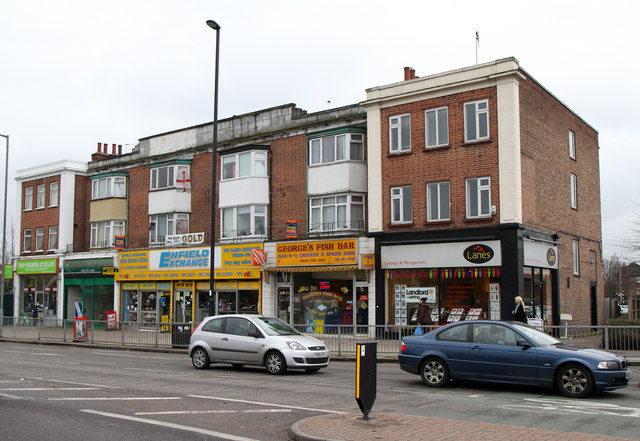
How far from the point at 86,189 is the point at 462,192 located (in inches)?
1026

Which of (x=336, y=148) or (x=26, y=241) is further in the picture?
(x=26, y=241)

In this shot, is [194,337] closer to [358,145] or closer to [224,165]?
[358,145]

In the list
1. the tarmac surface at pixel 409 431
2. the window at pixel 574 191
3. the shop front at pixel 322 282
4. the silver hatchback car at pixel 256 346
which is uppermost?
the window at pixel 574 191

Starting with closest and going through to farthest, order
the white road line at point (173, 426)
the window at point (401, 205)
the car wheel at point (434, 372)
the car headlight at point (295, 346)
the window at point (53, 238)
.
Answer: the white road line at point (173, 426) < the car wheel at point (434, 372) < the car headlight at point (295, 346) < the window at point (401, 205) < the window at point (53, 238)

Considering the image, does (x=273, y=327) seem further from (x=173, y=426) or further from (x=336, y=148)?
(x=336, y=148)

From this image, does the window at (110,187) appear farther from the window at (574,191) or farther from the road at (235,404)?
the window at (574,191)

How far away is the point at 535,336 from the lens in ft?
40.3

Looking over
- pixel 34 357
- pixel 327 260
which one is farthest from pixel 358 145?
pixel 34 357

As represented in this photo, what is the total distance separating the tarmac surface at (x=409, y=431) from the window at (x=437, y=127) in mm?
17549

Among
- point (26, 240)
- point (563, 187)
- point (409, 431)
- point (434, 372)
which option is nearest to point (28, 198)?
point (26, 240)

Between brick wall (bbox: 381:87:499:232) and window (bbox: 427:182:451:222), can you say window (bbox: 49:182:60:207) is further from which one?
window (bbox: 427:182:451:222)

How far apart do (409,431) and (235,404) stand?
12.1 ft

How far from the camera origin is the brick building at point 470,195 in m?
23.3

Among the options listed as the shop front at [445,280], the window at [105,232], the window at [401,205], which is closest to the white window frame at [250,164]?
the window at [401,205]
